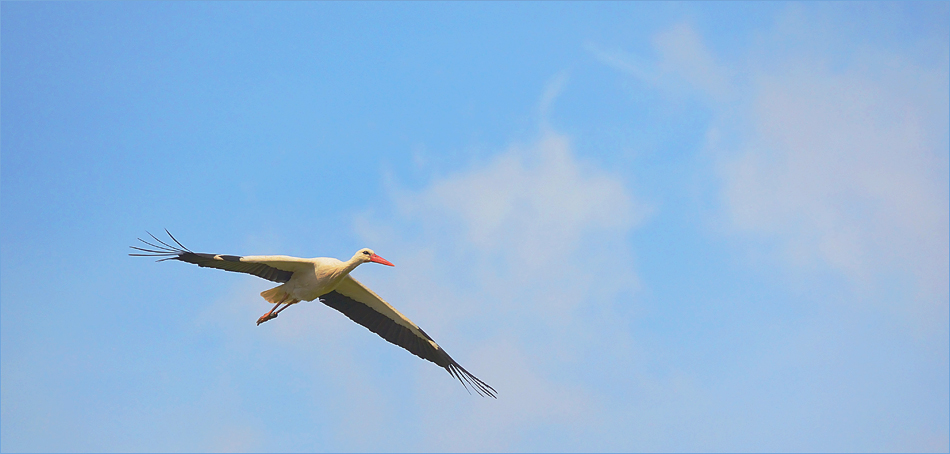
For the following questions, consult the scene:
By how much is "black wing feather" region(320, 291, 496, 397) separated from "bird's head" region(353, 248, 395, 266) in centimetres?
158

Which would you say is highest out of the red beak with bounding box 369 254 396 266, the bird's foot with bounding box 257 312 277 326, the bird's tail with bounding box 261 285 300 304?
the red beak with bounding box 369 254 396 266

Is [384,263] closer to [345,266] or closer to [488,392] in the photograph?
[345,266]

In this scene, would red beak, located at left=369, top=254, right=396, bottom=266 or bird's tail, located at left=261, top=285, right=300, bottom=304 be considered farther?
red beak, located at left=369, top=254, right=396, bottom=266

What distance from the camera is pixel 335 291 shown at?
20906 mm

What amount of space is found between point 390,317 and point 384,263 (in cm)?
175

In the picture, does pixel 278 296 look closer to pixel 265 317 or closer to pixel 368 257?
pixel 265 317

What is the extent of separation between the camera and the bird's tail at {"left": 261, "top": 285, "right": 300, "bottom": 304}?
64.2ft

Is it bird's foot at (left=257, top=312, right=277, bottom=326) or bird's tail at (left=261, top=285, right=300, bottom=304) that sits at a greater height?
bird's tail at (left=261, top=285, right=300, bottom=304)

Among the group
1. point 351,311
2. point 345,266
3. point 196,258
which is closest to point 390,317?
point 351,311

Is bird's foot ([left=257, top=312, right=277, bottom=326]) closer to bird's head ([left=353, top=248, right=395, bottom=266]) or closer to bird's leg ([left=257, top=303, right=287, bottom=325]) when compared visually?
bird's leg ([left=257, top=303, right=287, bottom=325])

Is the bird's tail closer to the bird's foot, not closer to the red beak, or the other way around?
the bird's foot

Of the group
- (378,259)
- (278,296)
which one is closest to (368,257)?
(378,259)

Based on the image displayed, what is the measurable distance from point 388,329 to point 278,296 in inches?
116

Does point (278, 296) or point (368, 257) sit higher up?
point (368, 257)
